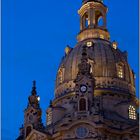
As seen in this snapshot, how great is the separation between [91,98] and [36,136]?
10.4m

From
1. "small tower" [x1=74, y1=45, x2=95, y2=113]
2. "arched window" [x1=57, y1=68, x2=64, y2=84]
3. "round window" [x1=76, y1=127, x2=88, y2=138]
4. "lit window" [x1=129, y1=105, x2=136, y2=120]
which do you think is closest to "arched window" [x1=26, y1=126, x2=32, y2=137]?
"arched window" [x1=57, y1=68, x2=64, y2=84]

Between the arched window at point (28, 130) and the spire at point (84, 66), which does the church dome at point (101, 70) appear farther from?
the arched window at point (28, 130)

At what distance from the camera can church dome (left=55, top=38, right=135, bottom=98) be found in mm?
77875

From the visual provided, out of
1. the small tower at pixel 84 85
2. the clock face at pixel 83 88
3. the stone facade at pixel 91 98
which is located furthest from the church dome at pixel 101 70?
the clock face at pixel 83 88

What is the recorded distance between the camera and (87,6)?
89750mm

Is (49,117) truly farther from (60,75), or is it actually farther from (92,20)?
(92,20)

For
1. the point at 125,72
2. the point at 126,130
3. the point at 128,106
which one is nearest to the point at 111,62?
the point at 125,72

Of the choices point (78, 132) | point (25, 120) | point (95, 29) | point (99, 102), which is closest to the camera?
point (78, 132)

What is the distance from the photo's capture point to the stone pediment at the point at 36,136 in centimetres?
7088

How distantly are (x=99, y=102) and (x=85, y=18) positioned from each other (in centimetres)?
2306

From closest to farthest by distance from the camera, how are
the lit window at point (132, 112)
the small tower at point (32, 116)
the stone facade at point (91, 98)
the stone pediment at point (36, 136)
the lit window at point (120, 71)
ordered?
the stone facade at point (91, 98)
the stone pediment at point (36, 136)
the lit window at point (132, 112)
the small tower at point (32, 116)
the lit window at point (120, 71)

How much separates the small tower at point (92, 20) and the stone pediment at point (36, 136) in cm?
2219

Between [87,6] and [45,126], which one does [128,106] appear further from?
[87,6]

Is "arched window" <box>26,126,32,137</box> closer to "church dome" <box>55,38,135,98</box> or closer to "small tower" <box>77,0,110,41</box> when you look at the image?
"church dome" <box>55,38,135,98</box>
